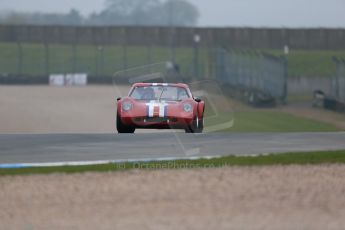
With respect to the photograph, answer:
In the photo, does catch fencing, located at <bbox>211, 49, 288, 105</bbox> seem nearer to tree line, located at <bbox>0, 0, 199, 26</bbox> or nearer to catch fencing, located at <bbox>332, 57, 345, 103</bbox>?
catch fencing, located at <bbox>332, 57, 345, 103</bbox>

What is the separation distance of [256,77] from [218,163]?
91.8ft

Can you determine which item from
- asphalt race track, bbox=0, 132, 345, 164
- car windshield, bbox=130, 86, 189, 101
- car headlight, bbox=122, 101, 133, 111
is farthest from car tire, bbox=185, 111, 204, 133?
car headlight, bbox=122, 101, 133, 111

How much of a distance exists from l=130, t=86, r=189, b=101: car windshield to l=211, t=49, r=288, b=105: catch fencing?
2153 cm

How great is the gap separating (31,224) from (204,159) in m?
4.81

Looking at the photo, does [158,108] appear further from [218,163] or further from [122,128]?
[218,163]

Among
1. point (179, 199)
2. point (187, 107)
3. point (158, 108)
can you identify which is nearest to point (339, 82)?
point (187, 107)

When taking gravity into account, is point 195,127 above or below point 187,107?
below

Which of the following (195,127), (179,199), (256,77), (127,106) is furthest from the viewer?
(256,77)

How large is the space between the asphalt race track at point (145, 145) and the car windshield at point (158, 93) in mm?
929

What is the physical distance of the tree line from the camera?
78188 millimetres

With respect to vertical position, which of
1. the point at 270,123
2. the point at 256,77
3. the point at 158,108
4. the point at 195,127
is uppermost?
the point at 158,108

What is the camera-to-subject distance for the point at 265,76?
1566 inches

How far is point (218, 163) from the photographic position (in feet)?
43.3

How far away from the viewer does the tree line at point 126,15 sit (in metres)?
78.2
